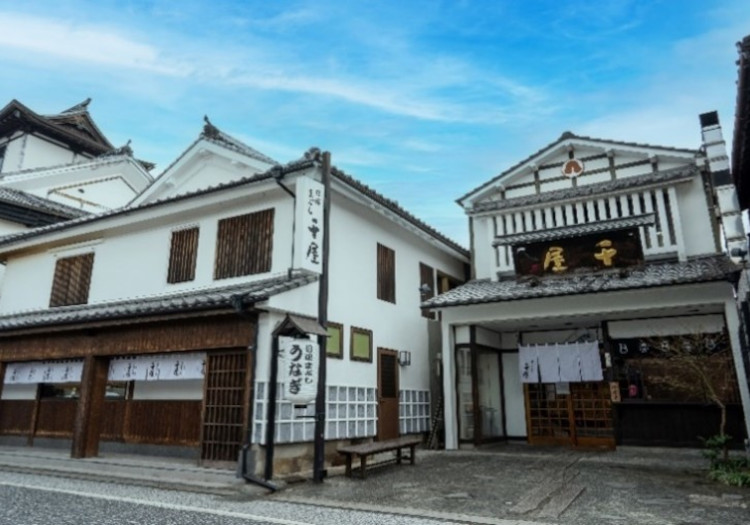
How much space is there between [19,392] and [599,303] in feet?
58.5

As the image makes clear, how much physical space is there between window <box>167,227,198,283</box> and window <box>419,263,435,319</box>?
7.30 meters

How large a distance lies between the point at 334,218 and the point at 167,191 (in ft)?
20.1

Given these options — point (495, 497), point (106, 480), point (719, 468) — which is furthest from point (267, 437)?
point (719, 468)

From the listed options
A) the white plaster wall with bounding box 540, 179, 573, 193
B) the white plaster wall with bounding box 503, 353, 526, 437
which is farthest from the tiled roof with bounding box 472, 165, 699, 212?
the white plaster wall with bounding box 503, 353, 526, 437

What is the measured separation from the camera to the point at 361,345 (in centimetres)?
1320

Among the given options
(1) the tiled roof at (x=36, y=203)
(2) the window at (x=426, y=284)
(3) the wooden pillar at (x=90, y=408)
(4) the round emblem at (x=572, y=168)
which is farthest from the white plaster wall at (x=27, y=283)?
(4) the round emblem at (x=572, y=168)

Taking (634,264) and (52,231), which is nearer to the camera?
(634,264)

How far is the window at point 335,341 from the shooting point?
1196 centimetres

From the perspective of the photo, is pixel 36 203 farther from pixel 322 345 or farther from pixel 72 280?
pixel 322 345

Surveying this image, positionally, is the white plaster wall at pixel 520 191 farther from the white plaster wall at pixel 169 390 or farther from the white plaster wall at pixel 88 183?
the white plaster wall at pixel 88 183

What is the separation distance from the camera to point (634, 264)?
13.9 meters

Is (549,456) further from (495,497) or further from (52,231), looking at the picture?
(52,231)

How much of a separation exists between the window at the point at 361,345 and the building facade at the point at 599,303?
2.44m

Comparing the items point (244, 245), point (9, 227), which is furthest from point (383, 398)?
point (9, 227)
